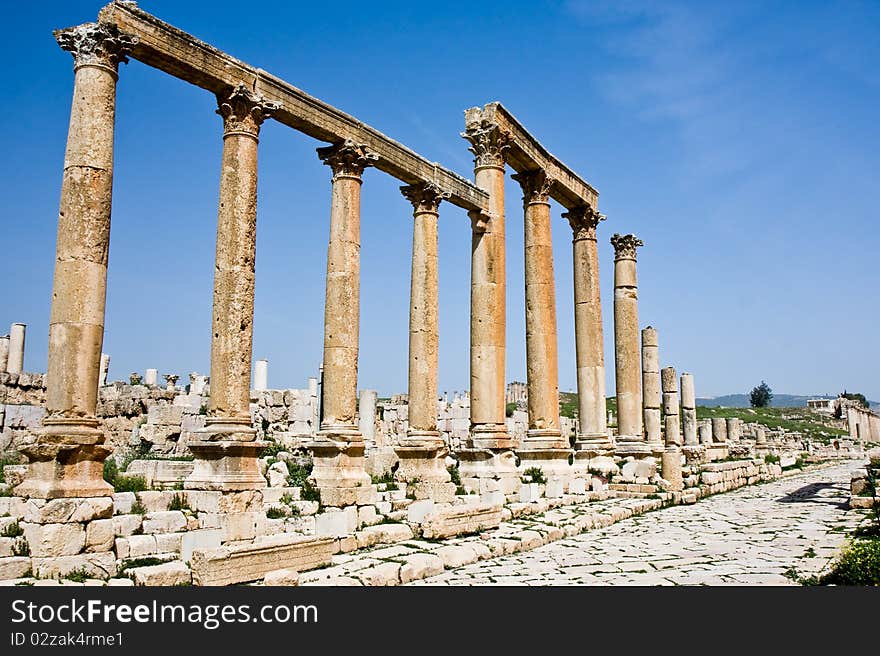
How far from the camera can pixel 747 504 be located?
19.3 meters

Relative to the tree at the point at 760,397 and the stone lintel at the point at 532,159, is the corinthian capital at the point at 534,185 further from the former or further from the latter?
the tree at the point at 760,397

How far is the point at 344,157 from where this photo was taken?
15.1 metres

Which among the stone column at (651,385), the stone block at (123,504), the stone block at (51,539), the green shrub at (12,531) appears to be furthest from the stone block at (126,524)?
the stone column at (651,385)

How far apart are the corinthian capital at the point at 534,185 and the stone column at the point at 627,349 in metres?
5.35

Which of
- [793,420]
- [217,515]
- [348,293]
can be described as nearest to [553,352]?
[348,293]

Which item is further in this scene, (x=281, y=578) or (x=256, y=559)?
(x=256, y=559)

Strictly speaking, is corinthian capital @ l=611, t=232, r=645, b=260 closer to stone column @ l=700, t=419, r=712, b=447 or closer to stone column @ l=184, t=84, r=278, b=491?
stone column @ l=184, t=84, r=278, b=491

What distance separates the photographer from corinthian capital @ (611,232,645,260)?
81.6 ft

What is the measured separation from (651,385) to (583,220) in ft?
25.2

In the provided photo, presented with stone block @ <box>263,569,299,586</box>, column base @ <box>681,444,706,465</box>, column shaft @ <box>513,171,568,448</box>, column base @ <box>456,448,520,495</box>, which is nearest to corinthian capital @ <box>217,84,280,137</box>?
stone block @ <box>263,569,299,586</box>

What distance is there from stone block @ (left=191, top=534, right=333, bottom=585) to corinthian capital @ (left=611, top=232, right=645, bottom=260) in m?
17.4

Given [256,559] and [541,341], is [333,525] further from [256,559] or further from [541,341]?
[541,341]

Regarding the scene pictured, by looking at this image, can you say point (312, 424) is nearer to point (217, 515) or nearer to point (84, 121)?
point (217, 515)

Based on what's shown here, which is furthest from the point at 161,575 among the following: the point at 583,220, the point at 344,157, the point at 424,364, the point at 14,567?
the point at 583,220
